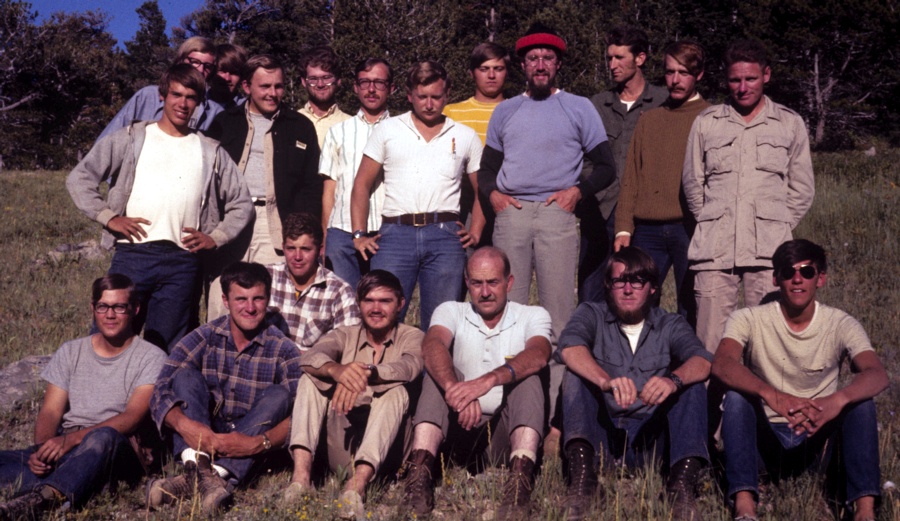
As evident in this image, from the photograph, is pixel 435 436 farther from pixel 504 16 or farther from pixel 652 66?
pixel 504 16

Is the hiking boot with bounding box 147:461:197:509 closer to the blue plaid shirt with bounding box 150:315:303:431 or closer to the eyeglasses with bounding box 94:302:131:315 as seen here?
the blue plaid shirt with bounding box 150:315:303:431

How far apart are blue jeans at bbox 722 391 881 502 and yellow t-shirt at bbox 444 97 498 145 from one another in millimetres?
2984

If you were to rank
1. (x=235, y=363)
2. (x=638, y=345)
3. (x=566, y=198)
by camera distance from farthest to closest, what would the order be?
1. (x=566, y=198)
2. (x=235, y=363)
3. (x=638, y=345)

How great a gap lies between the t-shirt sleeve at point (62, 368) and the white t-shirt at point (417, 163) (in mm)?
2347

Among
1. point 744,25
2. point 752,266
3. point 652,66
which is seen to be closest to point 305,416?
point 752,266

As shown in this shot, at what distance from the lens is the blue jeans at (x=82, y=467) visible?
4395mm

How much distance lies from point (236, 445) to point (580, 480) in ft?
6.60

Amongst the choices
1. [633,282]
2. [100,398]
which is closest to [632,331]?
[633,282]

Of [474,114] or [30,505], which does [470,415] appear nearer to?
[30,505]

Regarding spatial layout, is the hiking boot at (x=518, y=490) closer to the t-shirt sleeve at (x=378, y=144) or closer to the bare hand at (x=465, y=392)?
the bare hand at (x=465, y=392)

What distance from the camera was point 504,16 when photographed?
4188 centimetres

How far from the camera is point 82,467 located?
446 cm

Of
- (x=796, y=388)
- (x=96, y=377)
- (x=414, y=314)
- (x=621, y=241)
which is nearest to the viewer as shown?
(x=796, y=388)

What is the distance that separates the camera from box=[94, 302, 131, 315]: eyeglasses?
4996 mm
